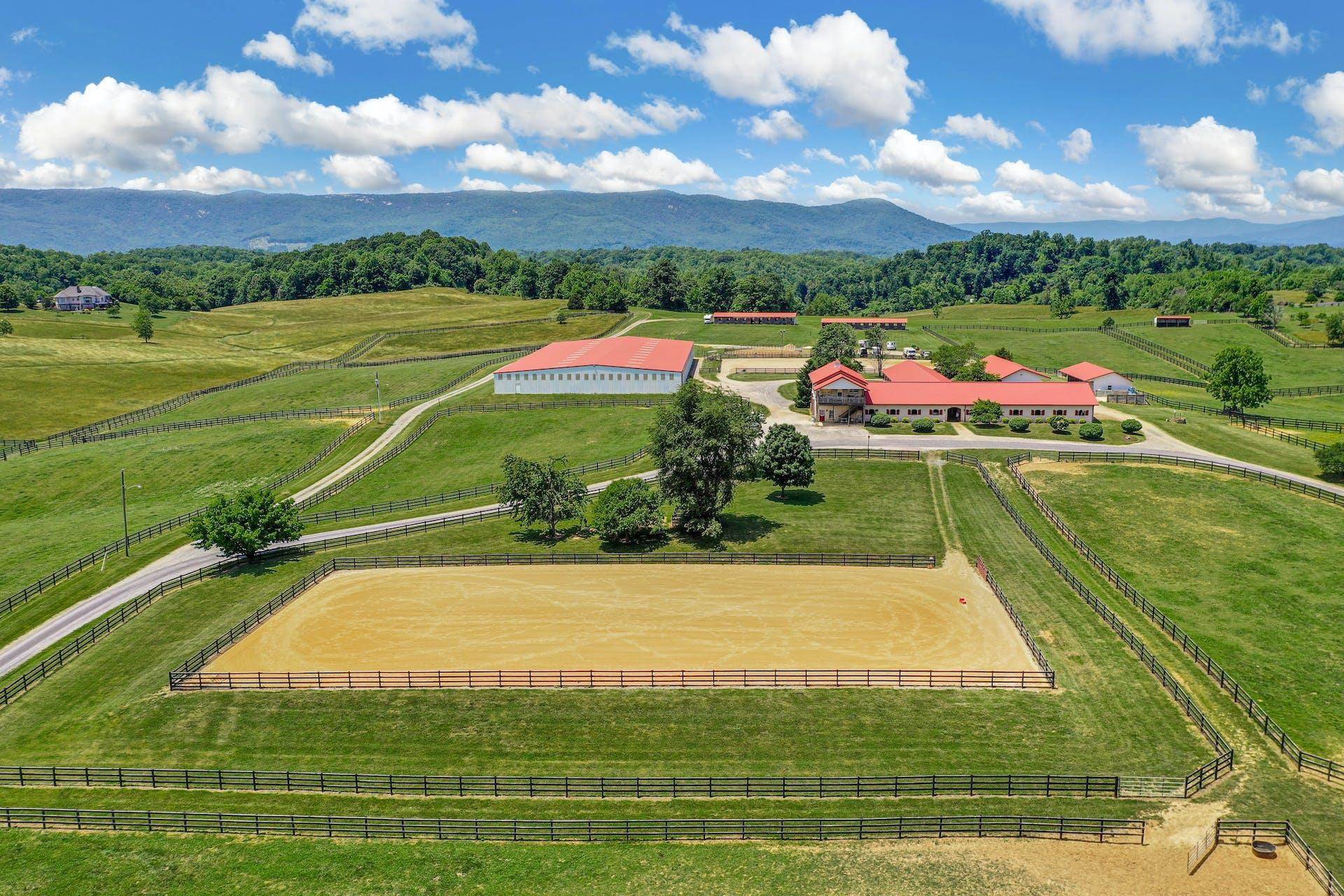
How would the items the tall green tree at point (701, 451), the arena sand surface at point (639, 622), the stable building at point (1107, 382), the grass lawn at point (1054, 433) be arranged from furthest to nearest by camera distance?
the stable building at point (1107, 382) → the grass lawn at point (1054, 433) → the tall green tree at point (701, 451) → the arena sand surface at point (639, 622)

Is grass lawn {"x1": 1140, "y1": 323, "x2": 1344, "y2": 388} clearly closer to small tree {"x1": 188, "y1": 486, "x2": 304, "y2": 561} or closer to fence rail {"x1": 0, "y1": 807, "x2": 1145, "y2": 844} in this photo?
fence rail {"x1": 0, "y1": 807, "x2": 1145, "y2": 844}

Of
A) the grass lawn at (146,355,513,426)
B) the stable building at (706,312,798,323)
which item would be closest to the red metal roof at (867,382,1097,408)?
the grass lawn at (146,355,513,426)

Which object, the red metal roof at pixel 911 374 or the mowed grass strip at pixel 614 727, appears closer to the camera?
the mowed grass strip at pixel 614 727

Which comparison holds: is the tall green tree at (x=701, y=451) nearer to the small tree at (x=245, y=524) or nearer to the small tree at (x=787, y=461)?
the small tree at (x=787, y=461)

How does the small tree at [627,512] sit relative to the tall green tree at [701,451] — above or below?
below

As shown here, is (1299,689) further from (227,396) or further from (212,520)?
(227,396)

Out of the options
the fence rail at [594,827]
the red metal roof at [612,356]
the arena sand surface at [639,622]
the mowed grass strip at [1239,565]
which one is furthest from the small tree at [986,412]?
the fence rail at [594,827]

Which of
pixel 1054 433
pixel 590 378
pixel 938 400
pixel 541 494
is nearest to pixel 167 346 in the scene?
pixel 590 378
